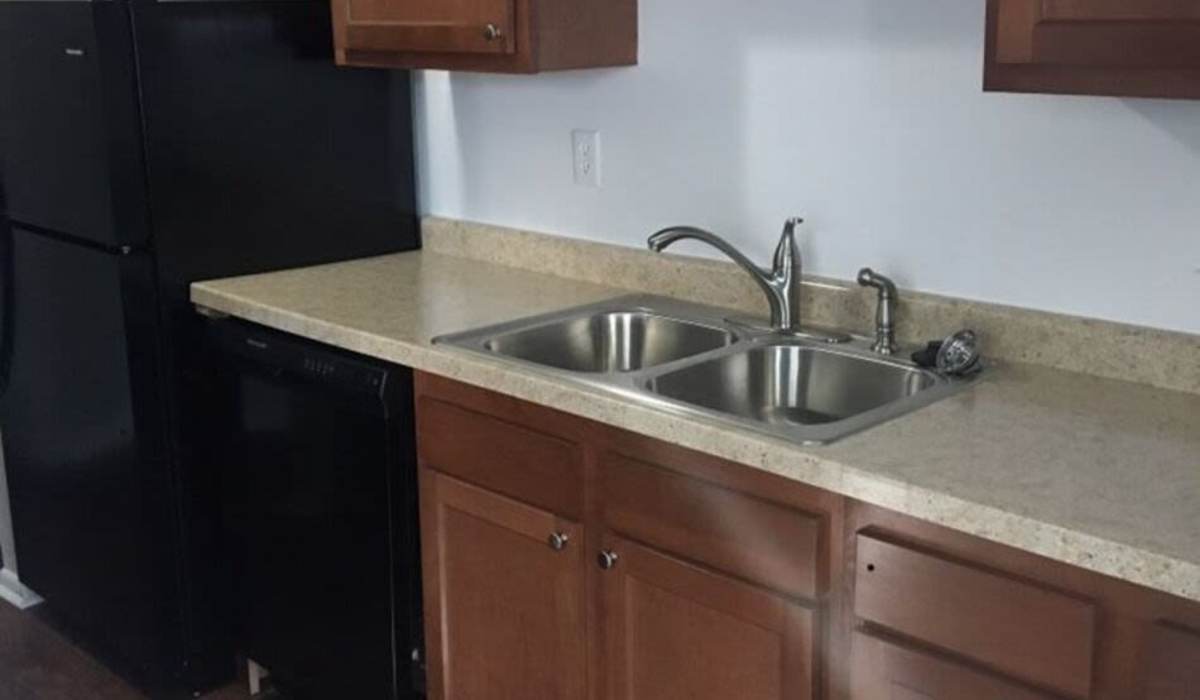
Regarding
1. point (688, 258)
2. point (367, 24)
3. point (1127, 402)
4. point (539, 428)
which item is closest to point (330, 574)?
point (539, 428)

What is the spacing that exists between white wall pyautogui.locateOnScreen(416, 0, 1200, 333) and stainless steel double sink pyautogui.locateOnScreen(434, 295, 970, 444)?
7.0 inches

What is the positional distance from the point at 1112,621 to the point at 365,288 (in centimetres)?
165

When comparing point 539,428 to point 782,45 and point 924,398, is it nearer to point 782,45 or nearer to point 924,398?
point 924,398

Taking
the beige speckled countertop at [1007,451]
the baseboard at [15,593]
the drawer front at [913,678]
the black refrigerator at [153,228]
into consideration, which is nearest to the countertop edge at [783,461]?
the beige speckled countertop at [1007,451]

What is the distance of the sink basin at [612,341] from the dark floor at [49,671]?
3.60 feet

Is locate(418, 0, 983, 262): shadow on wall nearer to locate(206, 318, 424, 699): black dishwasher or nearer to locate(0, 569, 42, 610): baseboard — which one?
locate(206, 318, 424, 699): black dishwasher

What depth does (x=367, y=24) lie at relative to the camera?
8.66 ft

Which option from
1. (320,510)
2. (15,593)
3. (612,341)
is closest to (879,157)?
(612,341)

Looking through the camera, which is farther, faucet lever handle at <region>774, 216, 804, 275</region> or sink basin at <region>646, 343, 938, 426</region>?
faucet lever handle at <region>774, 216, 804, 275</region>

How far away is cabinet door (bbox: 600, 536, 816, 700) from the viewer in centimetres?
177

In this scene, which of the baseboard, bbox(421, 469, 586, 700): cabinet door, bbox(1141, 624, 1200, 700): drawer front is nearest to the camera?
bbox(1141, 624, 1200, 700): drawer front

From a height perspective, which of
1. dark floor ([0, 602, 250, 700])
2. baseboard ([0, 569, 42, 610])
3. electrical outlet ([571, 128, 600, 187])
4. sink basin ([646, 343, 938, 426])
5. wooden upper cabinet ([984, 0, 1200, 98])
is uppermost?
wooden upper cabinet ([984, 0, 1200, 98])

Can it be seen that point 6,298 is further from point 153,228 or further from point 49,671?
point 49,671

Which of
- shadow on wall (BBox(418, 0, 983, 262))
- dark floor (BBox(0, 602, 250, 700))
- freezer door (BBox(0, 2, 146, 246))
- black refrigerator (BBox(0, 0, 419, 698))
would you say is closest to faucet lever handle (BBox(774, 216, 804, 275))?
shadow on wall (BBox(418, 0, 983, 262))
